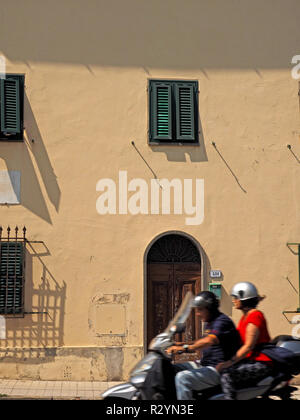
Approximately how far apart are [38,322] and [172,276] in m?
2.94

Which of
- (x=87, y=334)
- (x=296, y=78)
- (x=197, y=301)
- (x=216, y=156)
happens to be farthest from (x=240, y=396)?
(x=296, y=78)

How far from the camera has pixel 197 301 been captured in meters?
7.34

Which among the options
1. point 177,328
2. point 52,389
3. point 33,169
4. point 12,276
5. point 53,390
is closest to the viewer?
point 177,328

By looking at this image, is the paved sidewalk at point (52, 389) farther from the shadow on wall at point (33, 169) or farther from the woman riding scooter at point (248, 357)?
the woman riding scooter at point (248, 357)

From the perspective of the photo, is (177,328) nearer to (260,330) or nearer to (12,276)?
(260,330)

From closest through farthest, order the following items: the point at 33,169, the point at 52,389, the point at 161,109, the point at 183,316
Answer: the point at 183,316 → the point at 52,389 → the point at 33,169 → the point at 161,109

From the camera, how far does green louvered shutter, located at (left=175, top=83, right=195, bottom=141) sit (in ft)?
46.4

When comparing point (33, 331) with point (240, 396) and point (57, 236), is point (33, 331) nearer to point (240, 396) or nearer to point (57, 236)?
point (57, 236)

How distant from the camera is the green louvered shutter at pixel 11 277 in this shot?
13297 millimetres

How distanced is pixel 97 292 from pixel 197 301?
21.3 feet

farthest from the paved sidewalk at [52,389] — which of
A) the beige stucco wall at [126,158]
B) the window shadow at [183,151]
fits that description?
the window shadow at [183,151]

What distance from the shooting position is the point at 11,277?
13367 millimetres

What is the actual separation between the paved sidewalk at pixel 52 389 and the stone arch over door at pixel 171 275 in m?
1.92

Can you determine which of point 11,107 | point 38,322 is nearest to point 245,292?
point 38,322
